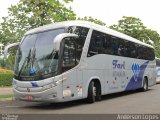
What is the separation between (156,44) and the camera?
7881 cm

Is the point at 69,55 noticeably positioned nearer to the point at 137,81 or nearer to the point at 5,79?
the point at 137,81

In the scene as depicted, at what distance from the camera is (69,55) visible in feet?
50.9

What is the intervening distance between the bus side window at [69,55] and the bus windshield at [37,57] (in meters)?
0.45

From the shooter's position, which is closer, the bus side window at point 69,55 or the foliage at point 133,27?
the bus side window at point 69,55

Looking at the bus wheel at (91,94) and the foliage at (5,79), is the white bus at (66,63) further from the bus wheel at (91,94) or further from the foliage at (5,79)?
the foliage at (5,79)

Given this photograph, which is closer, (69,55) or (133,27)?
(69,55)

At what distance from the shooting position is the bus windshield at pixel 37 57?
48.6 feet

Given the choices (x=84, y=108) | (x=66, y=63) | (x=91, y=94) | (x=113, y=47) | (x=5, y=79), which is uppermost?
(x=113, y=47)

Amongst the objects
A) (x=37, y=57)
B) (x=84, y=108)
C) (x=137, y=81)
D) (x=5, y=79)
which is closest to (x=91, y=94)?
(x=84, y=108)

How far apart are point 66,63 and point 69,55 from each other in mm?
419

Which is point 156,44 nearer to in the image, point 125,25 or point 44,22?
point 125,25

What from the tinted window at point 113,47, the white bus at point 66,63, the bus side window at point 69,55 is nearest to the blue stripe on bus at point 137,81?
the tinted window at point 113,47

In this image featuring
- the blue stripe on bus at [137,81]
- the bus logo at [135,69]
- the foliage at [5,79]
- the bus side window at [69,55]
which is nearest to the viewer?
the bus side window at [69,55]

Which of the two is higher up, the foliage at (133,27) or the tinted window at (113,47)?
the foliage at (133,27)
